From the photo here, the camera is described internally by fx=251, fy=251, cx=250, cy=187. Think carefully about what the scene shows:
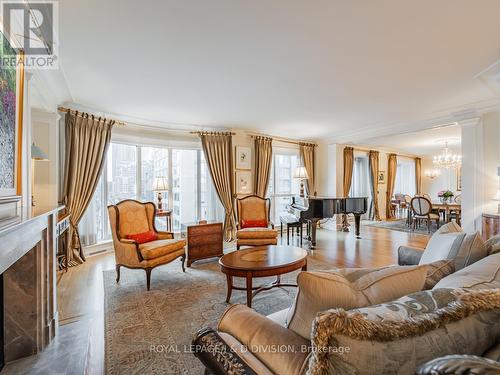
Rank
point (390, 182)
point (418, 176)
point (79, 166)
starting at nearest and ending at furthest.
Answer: point (79, 166) → point (390, 182) → point (418, 176)

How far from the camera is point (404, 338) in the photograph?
641mm

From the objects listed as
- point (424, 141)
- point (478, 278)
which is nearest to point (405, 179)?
point (424, 141)

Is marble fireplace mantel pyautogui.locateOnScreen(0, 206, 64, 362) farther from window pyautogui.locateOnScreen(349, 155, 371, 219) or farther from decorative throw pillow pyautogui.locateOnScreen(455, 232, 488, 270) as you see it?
window pyautogui.locateOnScreen(349, 155, 371, 219)

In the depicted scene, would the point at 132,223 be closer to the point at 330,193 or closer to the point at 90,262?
the point at 90,262

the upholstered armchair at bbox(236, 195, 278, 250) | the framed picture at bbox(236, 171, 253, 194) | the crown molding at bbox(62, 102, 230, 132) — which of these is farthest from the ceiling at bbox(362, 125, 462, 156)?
the crown molding at bbox(62, 102, 230, 132)

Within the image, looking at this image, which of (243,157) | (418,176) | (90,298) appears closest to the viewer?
(90,298)

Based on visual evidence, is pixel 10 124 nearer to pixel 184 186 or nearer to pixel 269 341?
pixel 269 341

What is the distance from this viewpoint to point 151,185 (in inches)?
213

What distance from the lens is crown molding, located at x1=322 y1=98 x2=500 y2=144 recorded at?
4.27 m

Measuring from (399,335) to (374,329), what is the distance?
0.07m

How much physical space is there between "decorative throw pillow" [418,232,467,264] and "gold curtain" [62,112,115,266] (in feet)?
15.5

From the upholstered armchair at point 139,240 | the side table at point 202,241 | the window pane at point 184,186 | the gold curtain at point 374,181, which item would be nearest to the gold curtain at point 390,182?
the gold curtain at point 374,181

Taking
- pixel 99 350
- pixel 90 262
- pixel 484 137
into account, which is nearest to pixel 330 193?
pixel 484 137

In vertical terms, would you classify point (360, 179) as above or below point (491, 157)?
below
